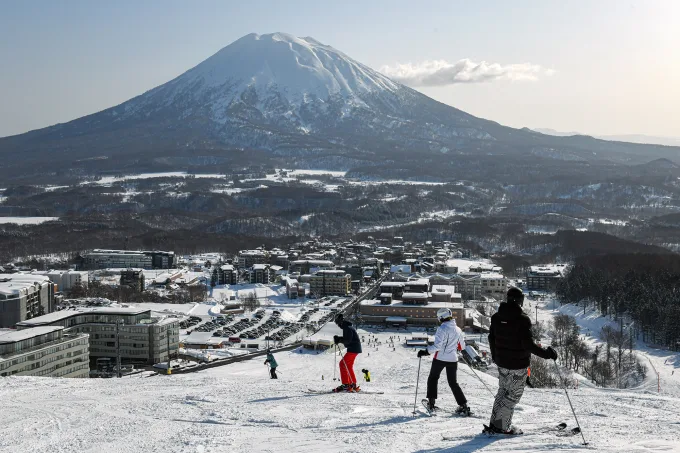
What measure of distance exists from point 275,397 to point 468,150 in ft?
495

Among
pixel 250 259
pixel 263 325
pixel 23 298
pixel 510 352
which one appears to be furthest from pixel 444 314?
pixel 250 259

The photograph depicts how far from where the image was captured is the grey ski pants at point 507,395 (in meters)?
4.87

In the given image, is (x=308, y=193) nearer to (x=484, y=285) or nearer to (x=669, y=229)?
(x=669, y=229)

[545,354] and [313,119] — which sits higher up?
[313,119]

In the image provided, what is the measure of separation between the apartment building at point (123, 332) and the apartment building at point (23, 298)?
→ 26.8 feet

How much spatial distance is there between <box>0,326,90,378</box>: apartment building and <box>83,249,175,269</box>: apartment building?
37.5 meters

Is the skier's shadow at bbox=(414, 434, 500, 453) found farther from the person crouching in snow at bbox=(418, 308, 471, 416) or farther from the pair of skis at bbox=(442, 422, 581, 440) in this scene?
the person crouching in snow at bbox=(418, 308, 471, 416)

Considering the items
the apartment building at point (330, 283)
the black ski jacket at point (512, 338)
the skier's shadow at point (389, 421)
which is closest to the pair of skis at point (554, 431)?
the black ski jacket at point (512, 338)

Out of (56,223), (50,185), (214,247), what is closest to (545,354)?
(214,247)

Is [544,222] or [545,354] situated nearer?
[545,354]

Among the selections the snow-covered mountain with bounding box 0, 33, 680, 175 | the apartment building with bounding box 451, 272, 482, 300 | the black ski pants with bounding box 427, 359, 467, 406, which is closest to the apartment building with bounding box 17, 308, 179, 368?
the black ski pants with bounding box 427, 359, 467, 406

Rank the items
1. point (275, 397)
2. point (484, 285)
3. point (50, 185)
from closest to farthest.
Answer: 1. point (275, 397)
2. point (484, 285)
3. point (50, 185)

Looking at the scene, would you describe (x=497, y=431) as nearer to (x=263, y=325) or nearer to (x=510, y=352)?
(x=510, y=352)

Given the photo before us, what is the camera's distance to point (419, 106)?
176m
